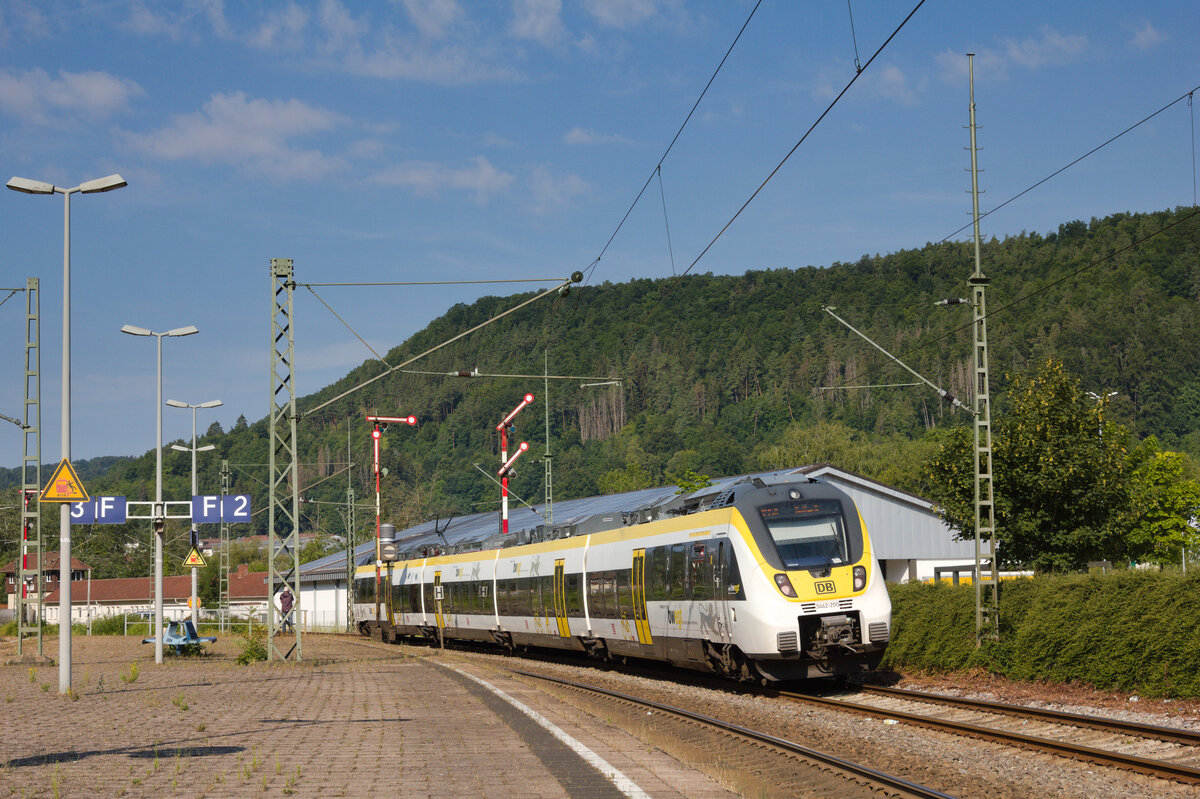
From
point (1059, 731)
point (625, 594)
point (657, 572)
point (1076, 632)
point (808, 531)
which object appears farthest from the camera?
point (625, 594)

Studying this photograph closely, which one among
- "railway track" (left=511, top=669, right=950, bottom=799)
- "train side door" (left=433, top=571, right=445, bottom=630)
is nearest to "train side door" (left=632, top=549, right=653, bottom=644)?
"railway track" (left=511, top=669, right=950, bottom=799)

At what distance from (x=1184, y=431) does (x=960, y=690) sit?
118321 millimetres

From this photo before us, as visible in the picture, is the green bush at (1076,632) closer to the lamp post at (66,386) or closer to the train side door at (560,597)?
the train side door at (560,597)

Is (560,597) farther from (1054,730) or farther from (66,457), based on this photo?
(1054,730)

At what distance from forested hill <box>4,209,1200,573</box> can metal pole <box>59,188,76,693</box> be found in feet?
246

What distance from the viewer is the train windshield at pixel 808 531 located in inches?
756

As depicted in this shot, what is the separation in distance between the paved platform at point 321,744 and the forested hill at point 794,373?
7781 cm

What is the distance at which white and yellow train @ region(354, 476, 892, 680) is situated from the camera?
18.7m

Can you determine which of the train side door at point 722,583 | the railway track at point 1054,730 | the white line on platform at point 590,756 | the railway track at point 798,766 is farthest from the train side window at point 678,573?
the railway track at point 798,766

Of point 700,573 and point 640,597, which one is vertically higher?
point 700,573

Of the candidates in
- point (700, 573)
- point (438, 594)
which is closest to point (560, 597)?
point (700, 573)

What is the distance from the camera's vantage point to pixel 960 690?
771 inches

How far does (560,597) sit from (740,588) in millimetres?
10734

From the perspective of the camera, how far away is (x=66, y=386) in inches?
842
